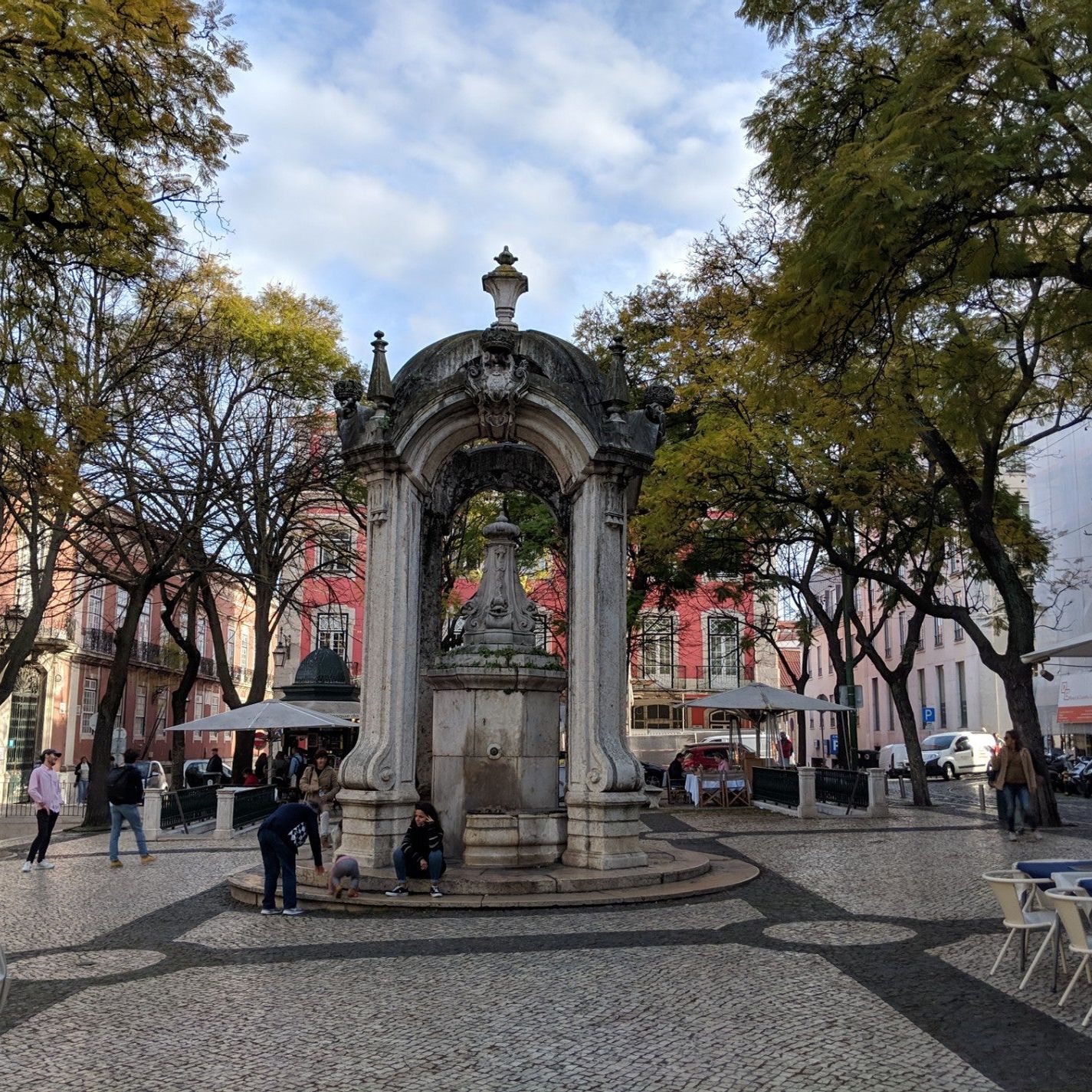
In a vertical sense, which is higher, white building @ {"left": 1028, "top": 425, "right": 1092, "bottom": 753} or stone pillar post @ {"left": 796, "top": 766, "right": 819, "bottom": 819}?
white building @ {"left": 1028, "top": 425, "right": 1092, "bottom": 753}

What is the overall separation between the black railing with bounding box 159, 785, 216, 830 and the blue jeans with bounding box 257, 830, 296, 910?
34.4ft

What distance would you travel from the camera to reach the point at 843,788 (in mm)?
22641

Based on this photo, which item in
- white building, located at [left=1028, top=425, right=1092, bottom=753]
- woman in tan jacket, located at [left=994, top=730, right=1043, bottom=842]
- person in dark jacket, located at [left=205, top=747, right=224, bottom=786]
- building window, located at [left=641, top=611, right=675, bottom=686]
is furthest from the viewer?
white building, located at [left=1028, top=425, right=1092, bottom=753]

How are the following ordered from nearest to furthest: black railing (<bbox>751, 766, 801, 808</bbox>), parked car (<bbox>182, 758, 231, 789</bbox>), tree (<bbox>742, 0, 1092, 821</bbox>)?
tree (<bbox>742, 0, 1092, 821</bbox>) → black railing (<bbox>751, 766, 801, 808</bbox>) → parked car (<bbox>182, 758, 231, 789</bbox>)

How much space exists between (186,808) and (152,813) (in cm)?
146

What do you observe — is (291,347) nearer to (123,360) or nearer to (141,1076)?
(123,360)

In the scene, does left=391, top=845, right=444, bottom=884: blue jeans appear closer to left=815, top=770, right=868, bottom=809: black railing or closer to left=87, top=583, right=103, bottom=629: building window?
left=815, top=770, right=868, bottom=809: black railing

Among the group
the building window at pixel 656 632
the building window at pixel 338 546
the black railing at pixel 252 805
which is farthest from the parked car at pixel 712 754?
the black railing at pixel 252 805

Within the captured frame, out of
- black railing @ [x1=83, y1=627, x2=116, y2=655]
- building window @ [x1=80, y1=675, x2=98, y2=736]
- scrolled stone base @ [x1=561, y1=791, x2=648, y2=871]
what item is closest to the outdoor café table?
scrolled stone base @ [x1=561, y1=791, x2=648, y2=871]

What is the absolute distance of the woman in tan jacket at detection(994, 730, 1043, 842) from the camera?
16859 millimetres

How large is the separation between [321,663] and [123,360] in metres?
13.1

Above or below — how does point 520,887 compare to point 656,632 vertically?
below

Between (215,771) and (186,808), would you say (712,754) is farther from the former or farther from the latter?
(186,808)

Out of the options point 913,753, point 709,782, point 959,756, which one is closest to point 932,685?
point 959,756
